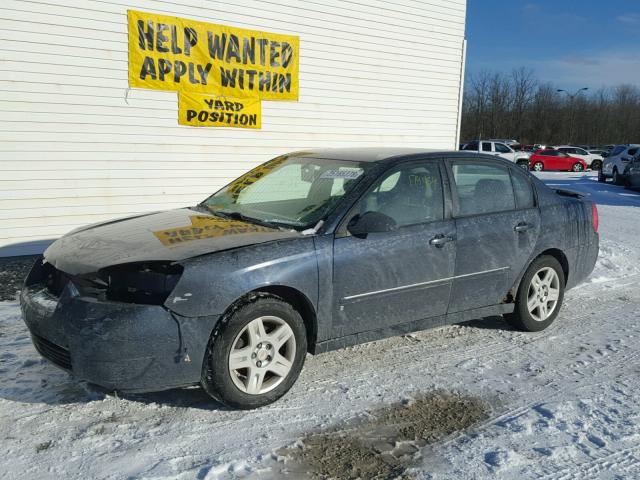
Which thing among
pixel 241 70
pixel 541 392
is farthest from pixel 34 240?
pixel 541 392

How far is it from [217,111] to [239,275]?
20.7ft

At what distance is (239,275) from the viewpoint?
3.47 meters

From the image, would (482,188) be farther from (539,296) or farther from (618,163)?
(618,163)

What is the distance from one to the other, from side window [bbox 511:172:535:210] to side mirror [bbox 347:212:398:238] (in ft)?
5.34

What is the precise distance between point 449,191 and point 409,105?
736cm

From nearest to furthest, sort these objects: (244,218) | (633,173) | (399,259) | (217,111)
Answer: (399,259) < (244,218) < (217,111) < (633,173)

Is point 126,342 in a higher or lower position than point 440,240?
lower

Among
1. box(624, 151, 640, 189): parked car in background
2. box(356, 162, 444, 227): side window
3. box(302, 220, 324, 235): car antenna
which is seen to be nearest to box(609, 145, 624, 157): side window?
box(624, 151, 640, 189): parked car in background

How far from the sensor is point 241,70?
9.43 meters

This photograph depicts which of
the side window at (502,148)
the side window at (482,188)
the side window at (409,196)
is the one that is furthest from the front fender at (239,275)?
the side window at (502,148)

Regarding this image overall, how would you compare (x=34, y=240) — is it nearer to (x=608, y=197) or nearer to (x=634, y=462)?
(x=634, y=462)

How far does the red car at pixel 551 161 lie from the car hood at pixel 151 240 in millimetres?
32683

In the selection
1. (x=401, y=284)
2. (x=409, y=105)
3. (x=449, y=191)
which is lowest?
(x=401, y=284)

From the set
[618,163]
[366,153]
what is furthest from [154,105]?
[618,163]
